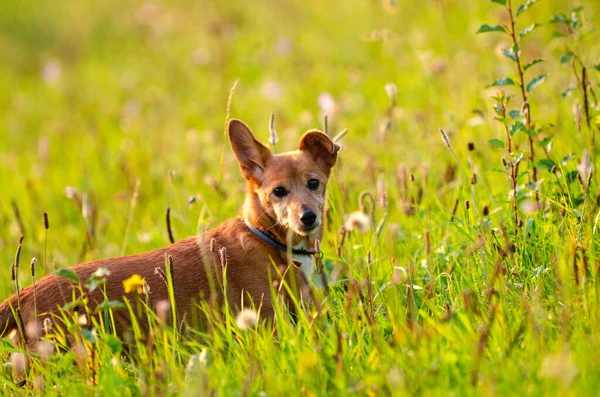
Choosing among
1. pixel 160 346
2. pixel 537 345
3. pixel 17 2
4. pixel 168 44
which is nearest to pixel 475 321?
pixel 537 345

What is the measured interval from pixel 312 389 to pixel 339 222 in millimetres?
2134

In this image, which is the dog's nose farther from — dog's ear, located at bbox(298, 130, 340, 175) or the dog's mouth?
dog's ear, located at bbox(298, 130, 340, 175)

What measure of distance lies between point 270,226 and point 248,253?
254 millimetres

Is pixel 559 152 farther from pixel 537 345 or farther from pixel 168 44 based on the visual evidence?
pixel 168 44

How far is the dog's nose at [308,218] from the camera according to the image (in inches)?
178

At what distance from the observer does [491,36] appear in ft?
29.5

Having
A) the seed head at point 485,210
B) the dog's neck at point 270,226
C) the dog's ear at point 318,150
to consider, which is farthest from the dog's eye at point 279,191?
the seed head at point 485,210

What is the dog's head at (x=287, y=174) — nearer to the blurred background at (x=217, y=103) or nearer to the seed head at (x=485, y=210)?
the blurred background at (x=217, y=103)

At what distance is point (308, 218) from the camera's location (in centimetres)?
453

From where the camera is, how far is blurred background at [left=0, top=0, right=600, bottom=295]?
20.8ft

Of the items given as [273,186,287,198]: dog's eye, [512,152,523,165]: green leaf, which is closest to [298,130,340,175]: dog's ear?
[273,186,287,198]: dog's eye

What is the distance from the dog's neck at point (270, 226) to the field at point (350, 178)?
18 cm

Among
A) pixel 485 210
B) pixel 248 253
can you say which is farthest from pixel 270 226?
pixel 485 210

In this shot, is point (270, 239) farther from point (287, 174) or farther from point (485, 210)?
point (485, 210)
